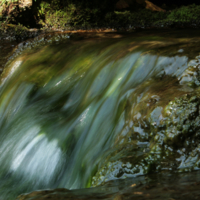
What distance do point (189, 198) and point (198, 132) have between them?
30.0 inches

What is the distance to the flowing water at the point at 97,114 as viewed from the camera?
78.0 inches

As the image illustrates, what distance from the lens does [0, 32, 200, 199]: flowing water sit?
1.98 m

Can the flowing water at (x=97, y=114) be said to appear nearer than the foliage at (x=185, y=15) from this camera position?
Yes

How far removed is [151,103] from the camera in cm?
218

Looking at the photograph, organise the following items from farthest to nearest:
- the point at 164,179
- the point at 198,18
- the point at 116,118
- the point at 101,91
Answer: the point at 198,18 → the point at 101,91 → the point at 116,118 → the point at 164,179

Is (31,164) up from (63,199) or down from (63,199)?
down

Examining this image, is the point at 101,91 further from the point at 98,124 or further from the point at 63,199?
the point at 63,199

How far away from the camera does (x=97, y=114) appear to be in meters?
3.04

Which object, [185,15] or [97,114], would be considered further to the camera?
[185,15]

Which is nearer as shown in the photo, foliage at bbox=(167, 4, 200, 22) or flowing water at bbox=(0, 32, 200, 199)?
flowing water at bbox=(0, 32, 200, 199)

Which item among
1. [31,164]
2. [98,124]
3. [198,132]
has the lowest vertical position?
[31,164]

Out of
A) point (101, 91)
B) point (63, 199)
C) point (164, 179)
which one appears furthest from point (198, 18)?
point (63, 199)

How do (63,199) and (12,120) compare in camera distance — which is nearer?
(63,199)

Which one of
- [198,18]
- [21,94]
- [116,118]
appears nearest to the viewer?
[116,118]
